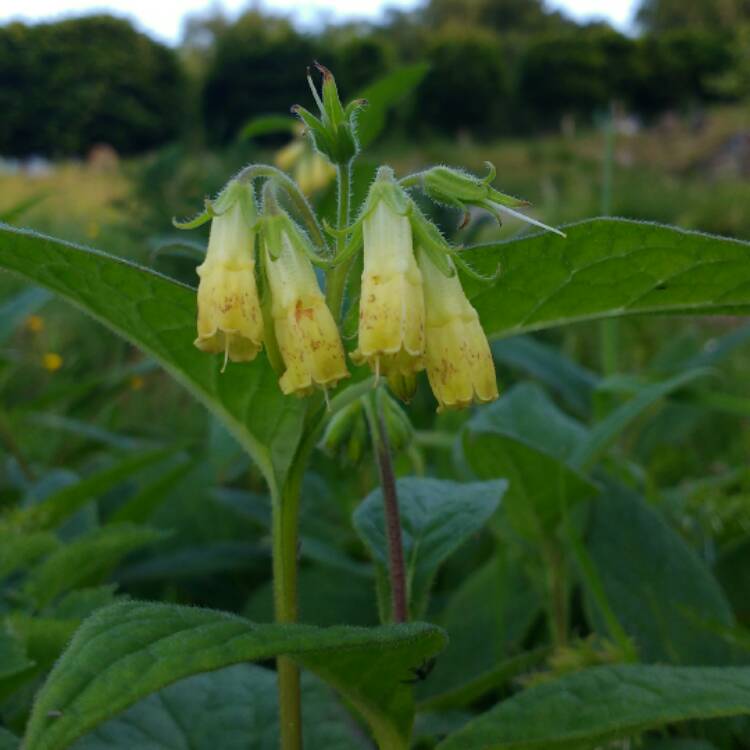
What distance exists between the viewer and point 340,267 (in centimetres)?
91

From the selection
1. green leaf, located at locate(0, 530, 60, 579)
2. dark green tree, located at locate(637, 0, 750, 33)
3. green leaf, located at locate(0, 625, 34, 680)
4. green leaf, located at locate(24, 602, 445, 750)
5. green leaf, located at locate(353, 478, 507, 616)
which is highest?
dark green tree, located at locate(637, 0, 750, 33)

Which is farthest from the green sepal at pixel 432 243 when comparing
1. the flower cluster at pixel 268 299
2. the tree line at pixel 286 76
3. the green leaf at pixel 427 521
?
the tree line at pixel 286 76

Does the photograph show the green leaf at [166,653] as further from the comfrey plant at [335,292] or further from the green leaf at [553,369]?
the green leaf at [553,369]

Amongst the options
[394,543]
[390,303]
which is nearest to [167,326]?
[390,303]

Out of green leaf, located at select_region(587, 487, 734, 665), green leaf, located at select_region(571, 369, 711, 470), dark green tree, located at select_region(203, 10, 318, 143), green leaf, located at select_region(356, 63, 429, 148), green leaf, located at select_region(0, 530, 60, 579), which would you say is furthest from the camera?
dark green tree, located at select_region(203, 10, 318, 143)

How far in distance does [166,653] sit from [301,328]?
0.97 ft

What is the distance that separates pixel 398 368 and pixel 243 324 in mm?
136

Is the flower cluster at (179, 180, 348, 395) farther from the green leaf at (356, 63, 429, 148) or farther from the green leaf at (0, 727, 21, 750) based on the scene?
the green leaf at (356, 63, 429, 148)

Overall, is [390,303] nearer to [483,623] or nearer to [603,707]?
[603,707]

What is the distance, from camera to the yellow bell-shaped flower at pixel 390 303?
0.79 metres

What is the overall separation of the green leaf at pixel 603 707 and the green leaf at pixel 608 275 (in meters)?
0.34

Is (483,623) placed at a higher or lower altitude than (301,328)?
lower

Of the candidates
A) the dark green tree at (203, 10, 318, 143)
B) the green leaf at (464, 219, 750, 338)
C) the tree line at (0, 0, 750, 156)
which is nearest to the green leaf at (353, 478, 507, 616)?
the green leaf at (464, 219, 750, 338)

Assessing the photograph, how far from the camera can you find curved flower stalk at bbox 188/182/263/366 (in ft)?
2.60
